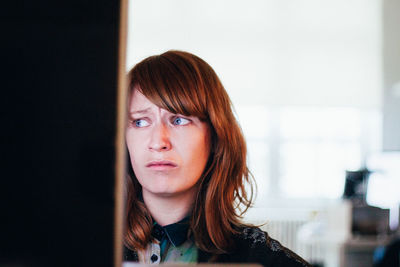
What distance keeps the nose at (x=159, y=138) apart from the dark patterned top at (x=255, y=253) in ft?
0.47

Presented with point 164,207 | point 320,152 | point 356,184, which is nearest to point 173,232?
point 164,207

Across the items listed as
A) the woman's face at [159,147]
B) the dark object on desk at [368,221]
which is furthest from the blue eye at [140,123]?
the dark object on desk at [368,221]

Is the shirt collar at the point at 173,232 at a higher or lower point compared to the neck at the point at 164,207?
lower

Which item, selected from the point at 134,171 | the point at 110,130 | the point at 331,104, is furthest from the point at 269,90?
the point at 110,130

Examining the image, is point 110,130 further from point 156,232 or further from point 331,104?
point 331,104

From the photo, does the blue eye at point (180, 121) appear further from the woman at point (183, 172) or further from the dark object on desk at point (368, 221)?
the dark object on desk at point (368, 221)

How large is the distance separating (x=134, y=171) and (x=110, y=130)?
401 mm

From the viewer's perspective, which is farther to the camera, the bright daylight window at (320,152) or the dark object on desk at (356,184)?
the bright daylight window at (320,152)

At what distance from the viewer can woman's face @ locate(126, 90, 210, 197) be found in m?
0.60

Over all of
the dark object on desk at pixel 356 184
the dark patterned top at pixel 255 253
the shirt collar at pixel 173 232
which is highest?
the shirt collar at pixel 173 232

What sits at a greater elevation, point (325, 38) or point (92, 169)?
point (325, 38)

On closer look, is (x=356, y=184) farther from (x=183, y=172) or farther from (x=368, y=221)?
(x=183, y=172)

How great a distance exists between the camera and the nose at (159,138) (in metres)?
0.59

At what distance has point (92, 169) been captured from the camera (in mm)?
224
